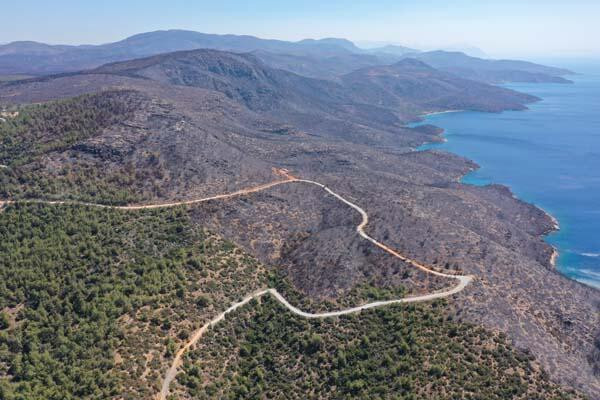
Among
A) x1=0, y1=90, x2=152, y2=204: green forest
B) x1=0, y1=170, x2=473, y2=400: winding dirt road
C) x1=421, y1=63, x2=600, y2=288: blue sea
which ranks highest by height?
x1=0, y1=90, x2=152, y2=204: green forest

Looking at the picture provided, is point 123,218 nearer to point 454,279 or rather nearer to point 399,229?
point 399,229

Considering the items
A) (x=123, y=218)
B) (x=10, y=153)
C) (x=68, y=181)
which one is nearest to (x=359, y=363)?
(x=123, y=218)

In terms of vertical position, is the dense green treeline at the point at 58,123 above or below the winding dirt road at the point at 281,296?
above

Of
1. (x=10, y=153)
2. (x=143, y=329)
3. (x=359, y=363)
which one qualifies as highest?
(x=10, y=153)

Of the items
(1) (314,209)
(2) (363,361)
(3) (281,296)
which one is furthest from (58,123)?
(2) (363,361)

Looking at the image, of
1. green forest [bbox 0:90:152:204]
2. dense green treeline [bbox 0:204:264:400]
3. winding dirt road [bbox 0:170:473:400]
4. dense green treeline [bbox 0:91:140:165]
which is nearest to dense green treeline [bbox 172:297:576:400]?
winding dirt road [bbox 0:170:473:400]

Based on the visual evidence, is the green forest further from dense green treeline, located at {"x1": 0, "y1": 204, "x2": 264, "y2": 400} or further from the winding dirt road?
dense green treeline, located at {"x1": 0, "y1": 204, "x2": 264, "y2": 400}

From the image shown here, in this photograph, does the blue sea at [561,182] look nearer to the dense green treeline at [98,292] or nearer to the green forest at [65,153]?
the dense green treeline at [98,292]

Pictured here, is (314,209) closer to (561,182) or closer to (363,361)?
(363,361)

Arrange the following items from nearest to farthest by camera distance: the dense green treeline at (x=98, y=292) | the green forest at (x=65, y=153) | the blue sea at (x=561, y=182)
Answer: the dense green treeline at (x=98, y=292)
the green forest at (x=65, y=153)
the blue sea at (x=561, y=182)

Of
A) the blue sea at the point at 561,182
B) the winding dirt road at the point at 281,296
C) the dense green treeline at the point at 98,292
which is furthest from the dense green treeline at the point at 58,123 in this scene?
the blue sea at the point at 561,182

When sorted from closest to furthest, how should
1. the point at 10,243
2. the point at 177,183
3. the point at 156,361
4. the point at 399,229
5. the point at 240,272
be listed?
1. the point at 156,361
2. the point at 10,243
3. the point at 240,272
4. the point at 399,229
5. the point at 177,183
